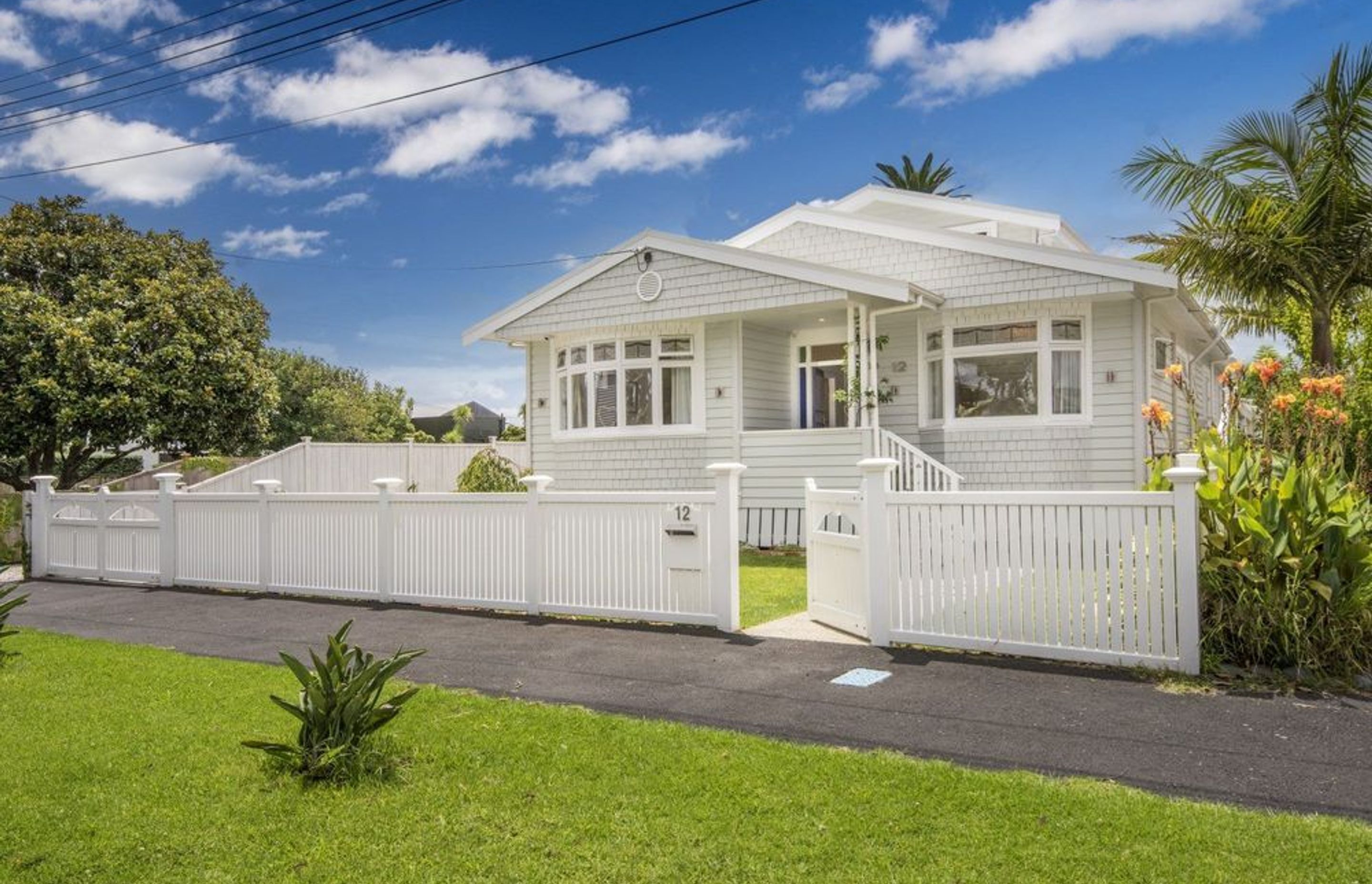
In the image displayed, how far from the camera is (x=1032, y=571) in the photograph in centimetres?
621

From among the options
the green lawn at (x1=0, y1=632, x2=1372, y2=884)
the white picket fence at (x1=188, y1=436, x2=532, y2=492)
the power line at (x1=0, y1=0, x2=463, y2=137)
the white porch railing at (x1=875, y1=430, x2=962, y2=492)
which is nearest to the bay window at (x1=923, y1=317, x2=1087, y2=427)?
the white porch railing at (x1=875, y1=430, x2=962, y2=492)

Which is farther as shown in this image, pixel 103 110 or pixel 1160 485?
pixel 103 110

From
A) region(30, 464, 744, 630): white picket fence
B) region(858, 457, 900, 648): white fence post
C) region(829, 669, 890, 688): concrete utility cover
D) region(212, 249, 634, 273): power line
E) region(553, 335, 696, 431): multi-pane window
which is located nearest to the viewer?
region(829, 669, 890, 688): concrete utility cover

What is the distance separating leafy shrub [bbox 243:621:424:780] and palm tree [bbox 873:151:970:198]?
29767 mm

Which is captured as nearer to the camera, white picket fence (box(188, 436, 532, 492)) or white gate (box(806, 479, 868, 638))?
white gate (box(806, 479, 868, 638))

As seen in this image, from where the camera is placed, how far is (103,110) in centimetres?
1609

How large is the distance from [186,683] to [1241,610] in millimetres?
6668

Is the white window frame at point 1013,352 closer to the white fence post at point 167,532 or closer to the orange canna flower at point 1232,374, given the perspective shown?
the orange canna flower at point 1232,374

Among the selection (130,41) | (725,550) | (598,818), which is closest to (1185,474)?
(725,550)

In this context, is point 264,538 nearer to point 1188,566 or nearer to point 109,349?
point 1188,566

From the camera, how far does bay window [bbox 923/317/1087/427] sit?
13203mm

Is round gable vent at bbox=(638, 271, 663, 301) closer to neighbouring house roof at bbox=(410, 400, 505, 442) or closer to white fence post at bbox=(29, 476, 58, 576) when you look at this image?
white fence post at bbox=(29, 476, 58, 576)

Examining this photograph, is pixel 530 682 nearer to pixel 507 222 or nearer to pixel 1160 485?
pixel 1160 485

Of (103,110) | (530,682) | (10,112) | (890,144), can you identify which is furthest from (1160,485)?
(890,144)
